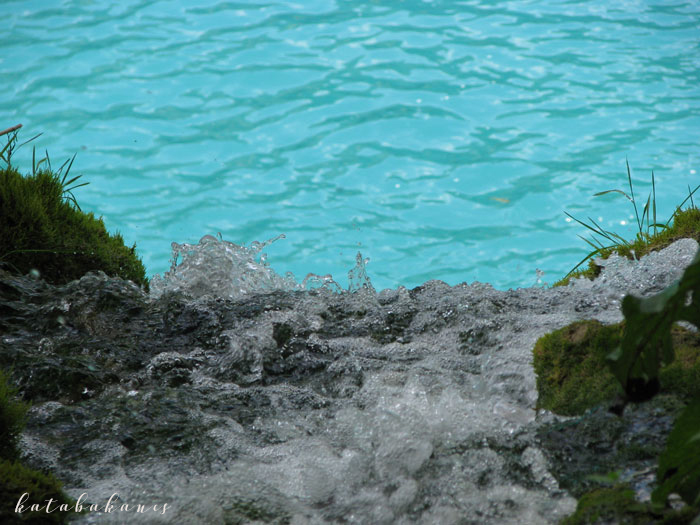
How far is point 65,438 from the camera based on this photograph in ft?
7.48

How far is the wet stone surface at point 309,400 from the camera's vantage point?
1932 mm

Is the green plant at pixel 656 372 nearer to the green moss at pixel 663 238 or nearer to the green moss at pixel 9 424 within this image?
the green moss at pixel 9 424

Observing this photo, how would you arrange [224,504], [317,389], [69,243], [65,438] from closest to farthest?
[224,504] → [65,438] → [317,389] → [69,243]

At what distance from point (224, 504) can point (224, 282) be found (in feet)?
6.99

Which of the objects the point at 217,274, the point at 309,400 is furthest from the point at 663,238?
the point at 217,274

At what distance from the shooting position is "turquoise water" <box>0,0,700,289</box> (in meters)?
7.21

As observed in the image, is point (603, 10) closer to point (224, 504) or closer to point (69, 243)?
point (69, 243)

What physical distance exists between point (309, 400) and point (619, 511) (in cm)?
128

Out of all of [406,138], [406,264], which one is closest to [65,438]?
[406,264]

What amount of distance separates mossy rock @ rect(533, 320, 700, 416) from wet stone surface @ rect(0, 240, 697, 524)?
10cm

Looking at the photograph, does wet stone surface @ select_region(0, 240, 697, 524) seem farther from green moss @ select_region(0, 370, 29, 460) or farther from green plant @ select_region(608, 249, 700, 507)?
green plant @ select_region(608, 249, 700, 507)

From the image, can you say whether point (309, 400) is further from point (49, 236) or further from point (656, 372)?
point (49, 236)

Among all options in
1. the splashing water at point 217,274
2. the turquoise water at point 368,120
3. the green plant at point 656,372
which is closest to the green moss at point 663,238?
the splashing water at point 217,274

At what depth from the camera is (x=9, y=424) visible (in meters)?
1.94
